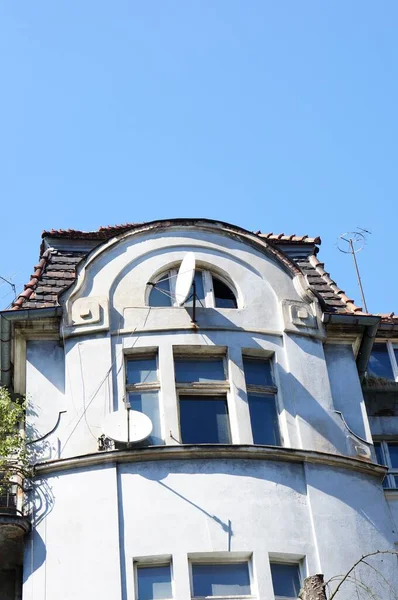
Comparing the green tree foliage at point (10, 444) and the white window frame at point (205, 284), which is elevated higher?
the white window frame at point (205, 284)

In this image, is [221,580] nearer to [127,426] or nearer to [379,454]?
[127,426]

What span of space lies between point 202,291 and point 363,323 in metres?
3.35

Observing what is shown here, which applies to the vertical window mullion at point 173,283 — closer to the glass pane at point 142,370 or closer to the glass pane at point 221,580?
the glass pane at point 142,370

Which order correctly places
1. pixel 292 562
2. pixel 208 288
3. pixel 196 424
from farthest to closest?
pixel 208 288 < pixel 196 424 < pixel 292 562

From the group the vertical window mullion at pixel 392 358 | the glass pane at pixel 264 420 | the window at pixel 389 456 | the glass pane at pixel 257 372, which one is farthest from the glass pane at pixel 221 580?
the vertical window mullion at pixel 392 358

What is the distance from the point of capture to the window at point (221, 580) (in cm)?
1720

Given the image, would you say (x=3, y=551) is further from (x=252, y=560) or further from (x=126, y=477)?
(x=252, y=560)

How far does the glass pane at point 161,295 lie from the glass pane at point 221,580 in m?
5.71

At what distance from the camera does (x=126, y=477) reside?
1830 centimetres

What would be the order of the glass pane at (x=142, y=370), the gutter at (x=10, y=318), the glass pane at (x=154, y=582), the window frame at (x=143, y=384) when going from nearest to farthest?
the glass pane at (x=154, y=582) < the window frame at (x=143, y=384) < the glass pane at (x=142, y=370) < the gutter at (x=10, y=318)

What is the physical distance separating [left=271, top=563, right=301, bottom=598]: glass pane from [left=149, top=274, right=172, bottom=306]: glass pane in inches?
231

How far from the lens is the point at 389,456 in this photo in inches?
884

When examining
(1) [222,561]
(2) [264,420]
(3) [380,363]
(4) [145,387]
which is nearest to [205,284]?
(4) [145,387]

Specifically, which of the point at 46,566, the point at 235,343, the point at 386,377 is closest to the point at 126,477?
the point at 46,566
